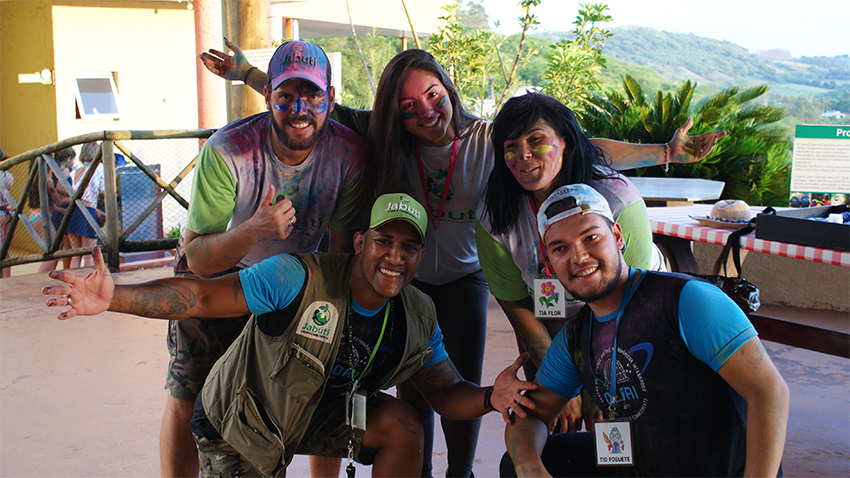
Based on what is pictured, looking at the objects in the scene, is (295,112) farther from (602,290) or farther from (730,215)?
(730,215)

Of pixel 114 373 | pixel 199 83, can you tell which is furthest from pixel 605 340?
pixel 199 83

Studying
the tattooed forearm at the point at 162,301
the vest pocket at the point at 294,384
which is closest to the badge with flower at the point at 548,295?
the vest pocket at the point at 294,384

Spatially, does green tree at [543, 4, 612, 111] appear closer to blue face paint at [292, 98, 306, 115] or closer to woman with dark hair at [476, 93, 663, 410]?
woman with dark hair at [476, 93, 663, 410]

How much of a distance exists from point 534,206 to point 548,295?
13.9 inches

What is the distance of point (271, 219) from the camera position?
2.27 m

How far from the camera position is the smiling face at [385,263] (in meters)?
2.29

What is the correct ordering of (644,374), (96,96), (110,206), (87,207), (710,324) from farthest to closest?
(96,96) → (87,207) → (110,206) → (644,374) → (710,324)

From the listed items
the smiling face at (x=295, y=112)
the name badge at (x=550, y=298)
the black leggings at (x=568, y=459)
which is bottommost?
the black leggings at (x=568, y=459)

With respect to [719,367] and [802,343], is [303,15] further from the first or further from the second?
[719,367]

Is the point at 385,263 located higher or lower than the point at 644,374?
higher

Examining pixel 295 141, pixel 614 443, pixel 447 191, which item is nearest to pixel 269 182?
pixel 295 141

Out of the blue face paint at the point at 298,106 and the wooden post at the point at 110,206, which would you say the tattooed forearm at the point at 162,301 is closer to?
the blue face paint at the point at 298,106

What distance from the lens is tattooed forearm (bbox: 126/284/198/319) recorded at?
2021mm

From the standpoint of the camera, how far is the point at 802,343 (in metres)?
3.67
